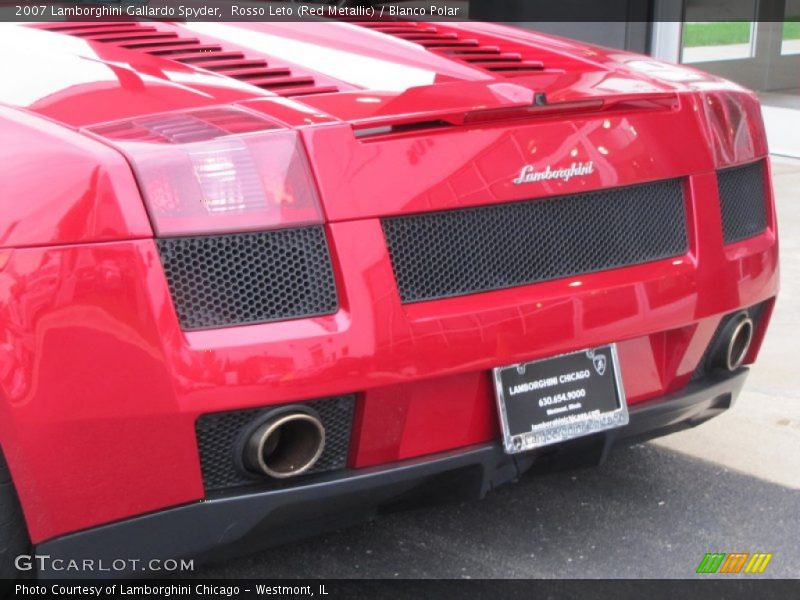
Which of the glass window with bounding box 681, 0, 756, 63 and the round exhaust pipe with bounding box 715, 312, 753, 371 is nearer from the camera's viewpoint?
the round exhaust pipe with bounding box 715, 312, 753, 371

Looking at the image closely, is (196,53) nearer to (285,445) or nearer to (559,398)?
(285,445)

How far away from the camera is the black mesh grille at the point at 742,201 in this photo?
10.1ft

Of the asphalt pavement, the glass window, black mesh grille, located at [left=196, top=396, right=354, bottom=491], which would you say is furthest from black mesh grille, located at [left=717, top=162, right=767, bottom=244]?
A: the glass window

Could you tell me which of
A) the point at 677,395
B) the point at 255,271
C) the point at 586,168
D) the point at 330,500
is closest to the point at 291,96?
the point at 255,271

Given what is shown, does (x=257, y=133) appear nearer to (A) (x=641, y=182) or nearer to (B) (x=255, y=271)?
(B) (x=255, y=271)

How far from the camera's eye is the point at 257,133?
2.41 metres

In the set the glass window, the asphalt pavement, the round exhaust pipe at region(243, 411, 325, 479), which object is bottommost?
the asphalt pavement

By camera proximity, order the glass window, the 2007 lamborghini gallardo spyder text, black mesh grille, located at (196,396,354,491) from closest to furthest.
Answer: the 2007 lamborghini gallardo spyder text
black mesh grille, located at (196,396,354,491)
the glass window

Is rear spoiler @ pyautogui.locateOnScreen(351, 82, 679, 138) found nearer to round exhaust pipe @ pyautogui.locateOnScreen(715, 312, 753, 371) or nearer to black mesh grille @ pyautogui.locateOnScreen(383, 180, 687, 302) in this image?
black mesh grille @ pyautogui.locateOnScreen(383, 180, 687, 302)

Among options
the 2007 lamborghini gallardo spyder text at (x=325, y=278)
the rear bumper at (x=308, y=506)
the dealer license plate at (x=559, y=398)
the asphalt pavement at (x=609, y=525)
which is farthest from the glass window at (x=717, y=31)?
the dealer license plate at (x=559, y=398)

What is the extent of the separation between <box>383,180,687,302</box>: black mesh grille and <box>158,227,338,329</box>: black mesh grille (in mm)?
175

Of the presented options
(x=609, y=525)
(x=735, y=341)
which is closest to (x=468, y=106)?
(x=735, y=341)

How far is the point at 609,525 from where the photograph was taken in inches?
132

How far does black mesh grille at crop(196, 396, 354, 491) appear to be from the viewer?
237 cm
